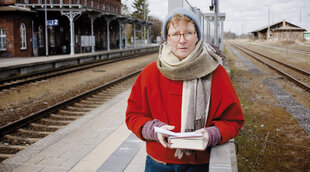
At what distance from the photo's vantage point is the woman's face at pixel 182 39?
2.05 metres

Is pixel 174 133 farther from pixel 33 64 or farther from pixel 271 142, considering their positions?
pixel 33 64

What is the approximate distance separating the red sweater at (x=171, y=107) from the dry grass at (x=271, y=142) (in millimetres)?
2932


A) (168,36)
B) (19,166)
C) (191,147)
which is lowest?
(19,166)

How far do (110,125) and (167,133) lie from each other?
17.4ft

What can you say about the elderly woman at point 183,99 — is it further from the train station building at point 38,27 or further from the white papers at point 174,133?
the train station building at point 38,27

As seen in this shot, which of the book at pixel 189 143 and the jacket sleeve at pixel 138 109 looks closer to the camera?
the book at pixel 189 143

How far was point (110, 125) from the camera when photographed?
7.06 metres

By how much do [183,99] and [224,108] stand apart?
26cm

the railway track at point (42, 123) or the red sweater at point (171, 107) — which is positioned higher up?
the red sweater at point (171, 107)

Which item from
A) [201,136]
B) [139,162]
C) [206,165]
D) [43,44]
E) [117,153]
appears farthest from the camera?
[43,44]

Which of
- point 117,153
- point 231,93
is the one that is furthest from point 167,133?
point 117,153

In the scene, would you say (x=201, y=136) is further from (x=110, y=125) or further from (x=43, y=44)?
(x=43, y=44)

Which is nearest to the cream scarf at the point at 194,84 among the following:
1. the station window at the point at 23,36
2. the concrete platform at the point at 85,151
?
the concrete platform at the point at 85,151

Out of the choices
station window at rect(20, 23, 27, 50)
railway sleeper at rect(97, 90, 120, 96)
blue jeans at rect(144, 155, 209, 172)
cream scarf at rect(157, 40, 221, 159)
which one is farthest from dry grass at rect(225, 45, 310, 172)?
station window at rect(20, 23, 27, 50)
